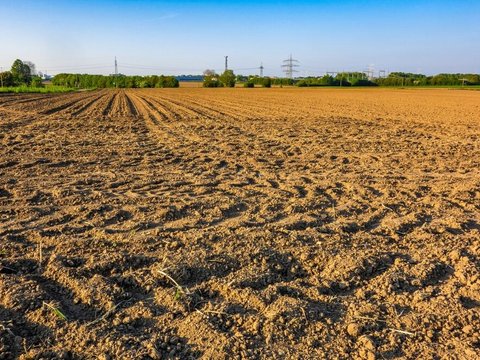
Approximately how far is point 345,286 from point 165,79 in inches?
4249

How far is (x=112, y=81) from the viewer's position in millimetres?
115000

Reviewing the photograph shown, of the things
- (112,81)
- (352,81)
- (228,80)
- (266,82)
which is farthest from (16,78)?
(352,81)

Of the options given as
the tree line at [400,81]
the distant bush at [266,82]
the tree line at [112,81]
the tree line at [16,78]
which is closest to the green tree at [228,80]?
the distant bush at [266,82]

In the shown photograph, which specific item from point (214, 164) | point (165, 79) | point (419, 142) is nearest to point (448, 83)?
point (165, 79)

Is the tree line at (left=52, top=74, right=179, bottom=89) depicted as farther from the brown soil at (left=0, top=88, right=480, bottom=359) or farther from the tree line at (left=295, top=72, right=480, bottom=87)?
the brown soil at (left=0, top=88, right=480, bottom=359)

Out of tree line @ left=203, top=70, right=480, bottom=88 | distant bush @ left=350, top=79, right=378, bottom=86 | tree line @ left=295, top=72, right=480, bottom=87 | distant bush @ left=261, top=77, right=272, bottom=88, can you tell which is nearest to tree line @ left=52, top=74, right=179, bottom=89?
tree line @ left=203, top=70, right=480, bottom=88

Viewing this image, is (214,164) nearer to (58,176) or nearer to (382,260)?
(58,176)

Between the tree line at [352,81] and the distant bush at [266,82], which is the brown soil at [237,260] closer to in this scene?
the tree line at [352,81]

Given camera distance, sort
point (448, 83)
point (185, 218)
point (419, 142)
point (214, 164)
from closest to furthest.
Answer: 1. point (185, 218)
2. point (214, 164)
3. point (419, 142)
4. point (448, 83)

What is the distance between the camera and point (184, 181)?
23.1 ft

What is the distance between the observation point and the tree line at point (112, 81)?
106m

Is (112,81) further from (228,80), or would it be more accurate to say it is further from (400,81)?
(400,81)

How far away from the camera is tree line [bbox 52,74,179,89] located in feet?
349

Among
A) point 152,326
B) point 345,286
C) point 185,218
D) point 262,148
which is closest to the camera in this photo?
point 152,326
